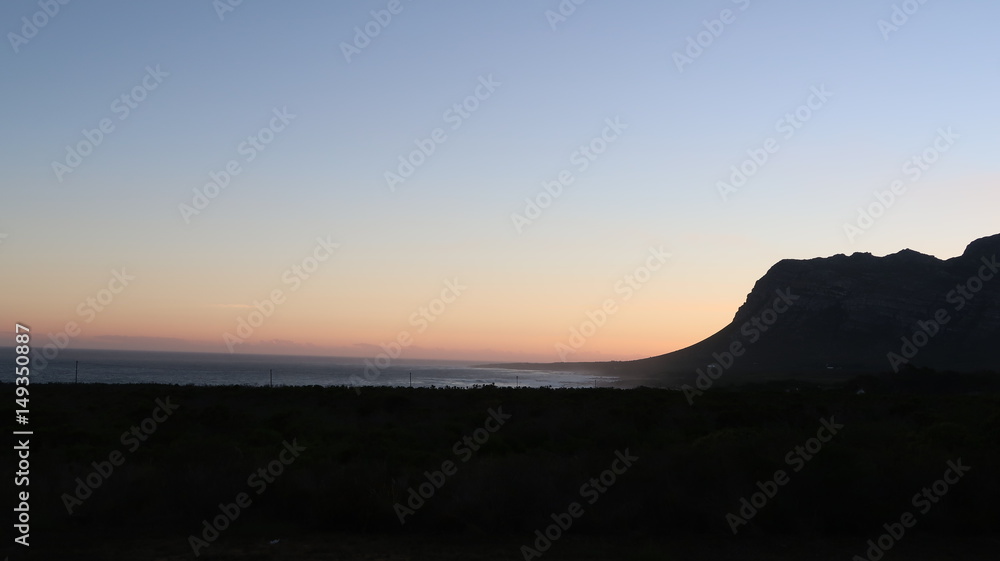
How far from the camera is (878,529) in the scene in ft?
33.7

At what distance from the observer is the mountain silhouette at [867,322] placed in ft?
322

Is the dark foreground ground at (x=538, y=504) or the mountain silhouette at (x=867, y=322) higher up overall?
the mountain silhouette at (x=867, y=322)

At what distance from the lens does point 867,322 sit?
109062mm

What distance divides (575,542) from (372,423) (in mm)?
15387

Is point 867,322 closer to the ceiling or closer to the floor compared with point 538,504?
closer to the ceiling

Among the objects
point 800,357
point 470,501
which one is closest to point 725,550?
point 470,501

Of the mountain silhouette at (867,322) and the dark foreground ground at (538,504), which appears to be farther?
the mountain silhouette at (867,322)

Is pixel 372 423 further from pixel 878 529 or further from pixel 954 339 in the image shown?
pixel 954 339

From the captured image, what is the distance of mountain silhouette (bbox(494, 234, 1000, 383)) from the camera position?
322 ft

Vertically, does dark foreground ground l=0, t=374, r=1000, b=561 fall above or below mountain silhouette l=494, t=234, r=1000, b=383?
below

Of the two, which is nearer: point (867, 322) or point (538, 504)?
point (538, 504)

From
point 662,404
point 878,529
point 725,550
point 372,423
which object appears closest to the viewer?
point 725,550

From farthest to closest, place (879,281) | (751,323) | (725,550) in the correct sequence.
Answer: (751,323)
(879,281)
(725,550)

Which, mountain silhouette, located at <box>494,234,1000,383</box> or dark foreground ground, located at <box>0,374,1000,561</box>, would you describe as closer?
dark foreground ground, located at <box>0,374,1000,561</box>
